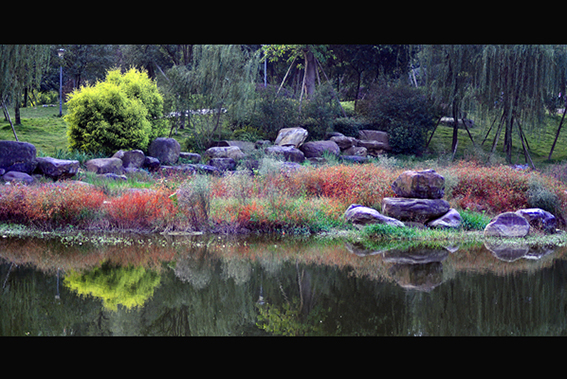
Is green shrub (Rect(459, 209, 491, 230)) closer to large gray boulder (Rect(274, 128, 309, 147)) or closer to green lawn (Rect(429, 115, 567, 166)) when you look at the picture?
large gray boulder (Rect(274, 128, 309, 147))

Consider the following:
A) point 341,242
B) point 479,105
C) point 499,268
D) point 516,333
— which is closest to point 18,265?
point 341,242

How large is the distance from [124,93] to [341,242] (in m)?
12.5

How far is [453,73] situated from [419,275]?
18.1m

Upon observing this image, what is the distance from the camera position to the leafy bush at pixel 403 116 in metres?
25.0

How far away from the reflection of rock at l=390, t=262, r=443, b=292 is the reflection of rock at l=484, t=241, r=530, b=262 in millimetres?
1617

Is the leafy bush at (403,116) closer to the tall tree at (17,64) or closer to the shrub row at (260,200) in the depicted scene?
the shrub row at (260,200)

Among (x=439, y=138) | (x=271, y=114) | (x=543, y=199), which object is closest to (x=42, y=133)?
(x=271, y=114)

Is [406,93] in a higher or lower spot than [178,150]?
higher

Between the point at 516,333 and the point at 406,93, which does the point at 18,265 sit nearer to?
the point at 516,333

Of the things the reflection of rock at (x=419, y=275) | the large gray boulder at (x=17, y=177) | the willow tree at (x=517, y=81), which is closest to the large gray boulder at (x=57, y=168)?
the large gray boulder at (x=17, y=177)

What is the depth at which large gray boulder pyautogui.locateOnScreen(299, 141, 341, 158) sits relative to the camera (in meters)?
21.3

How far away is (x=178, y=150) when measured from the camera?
19391mm

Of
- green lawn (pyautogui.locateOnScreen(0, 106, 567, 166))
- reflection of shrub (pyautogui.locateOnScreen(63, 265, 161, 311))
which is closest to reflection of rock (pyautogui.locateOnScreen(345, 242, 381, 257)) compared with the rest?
reflection of shrub (pyautogui.locateOnScreen(63, 265, 161, 311))

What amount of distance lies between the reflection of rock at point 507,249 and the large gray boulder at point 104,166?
11749 millimetres
